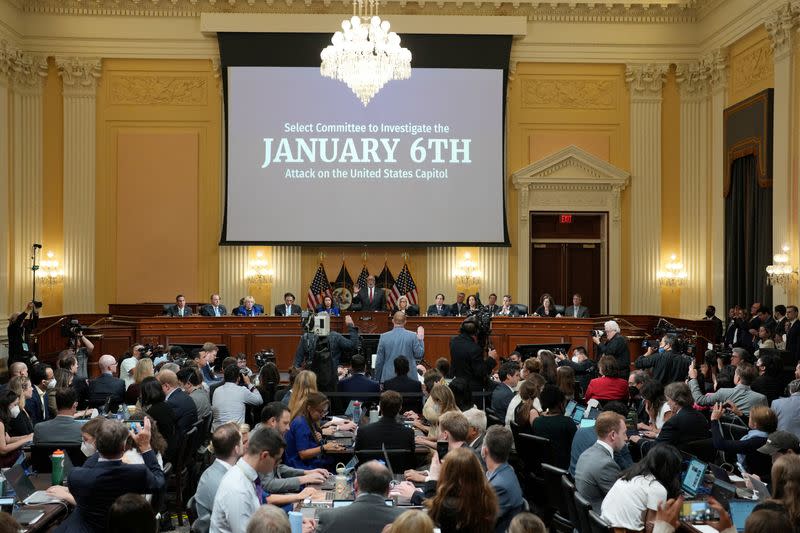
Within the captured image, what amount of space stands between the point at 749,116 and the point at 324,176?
829cm

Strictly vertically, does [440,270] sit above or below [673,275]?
above

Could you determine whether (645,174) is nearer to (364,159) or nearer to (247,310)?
(364,159)

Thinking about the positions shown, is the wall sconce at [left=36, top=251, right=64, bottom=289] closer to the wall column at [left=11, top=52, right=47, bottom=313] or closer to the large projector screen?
the wall column at [left=11, top=52, right=47, bottom=313]

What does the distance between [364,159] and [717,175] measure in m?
7.17

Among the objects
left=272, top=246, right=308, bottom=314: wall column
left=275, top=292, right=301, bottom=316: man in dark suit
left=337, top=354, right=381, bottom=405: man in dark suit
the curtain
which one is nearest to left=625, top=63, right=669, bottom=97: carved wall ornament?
the curtain

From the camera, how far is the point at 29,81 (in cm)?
1902

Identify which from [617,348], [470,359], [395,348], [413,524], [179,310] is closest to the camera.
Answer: [413,524]

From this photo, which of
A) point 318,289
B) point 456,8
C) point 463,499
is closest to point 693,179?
point 456,8

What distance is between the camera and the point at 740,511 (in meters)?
4.94

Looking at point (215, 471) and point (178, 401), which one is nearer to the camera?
point (215, 471)

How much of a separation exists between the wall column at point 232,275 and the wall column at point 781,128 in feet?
33.9

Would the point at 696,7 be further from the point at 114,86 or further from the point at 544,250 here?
the point at 114,86

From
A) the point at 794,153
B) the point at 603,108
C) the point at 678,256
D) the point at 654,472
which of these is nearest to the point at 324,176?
the point at 603,108

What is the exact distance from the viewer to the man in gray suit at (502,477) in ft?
17.3
